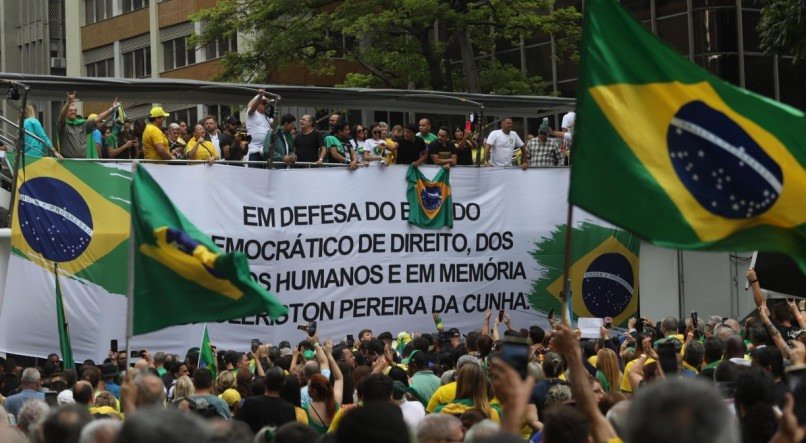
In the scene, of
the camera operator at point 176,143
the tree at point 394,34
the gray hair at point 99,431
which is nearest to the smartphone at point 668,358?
the gray hair at point 99,431

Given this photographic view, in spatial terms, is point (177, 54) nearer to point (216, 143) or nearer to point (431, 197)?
point (216, 143)

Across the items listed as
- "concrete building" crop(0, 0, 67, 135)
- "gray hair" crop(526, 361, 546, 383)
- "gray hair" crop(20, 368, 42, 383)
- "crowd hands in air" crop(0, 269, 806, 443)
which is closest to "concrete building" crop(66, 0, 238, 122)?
"concrete building" crop(0, 0, 67, 135)

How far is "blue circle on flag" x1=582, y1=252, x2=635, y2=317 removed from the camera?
71.5 feet

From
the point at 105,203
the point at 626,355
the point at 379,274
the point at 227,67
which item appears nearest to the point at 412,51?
the point at 227,67

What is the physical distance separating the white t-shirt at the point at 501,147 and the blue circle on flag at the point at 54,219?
301 inches

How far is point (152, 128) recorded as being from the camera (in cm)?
1912

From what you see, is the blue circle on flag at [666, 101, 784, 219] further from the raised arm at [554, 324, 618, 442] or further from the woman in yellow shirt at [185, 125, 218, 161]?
the woman in yellow shirt at [185, 125, 218, 161]

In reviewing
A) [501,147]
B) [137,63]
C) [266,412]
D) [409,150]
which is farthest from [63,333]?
[137,63]

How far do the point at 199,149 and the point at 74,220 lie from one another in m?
2.90

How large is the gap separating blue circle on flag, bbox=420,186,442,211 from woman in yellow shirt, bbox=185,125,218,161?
10.2 feet

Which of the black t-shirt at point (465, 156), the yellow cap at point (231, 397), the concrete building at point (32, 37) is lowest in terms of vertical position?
the yellow cap at point (231, 397)

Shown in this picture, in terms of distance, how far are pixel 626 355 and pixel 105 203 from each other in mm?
7940

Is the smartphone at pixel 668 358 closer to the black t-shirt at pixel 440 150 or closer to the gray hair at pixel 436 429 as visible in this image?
the gray hair at pixel 436 429

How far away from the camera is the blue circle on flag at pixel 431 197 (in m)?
20.3
